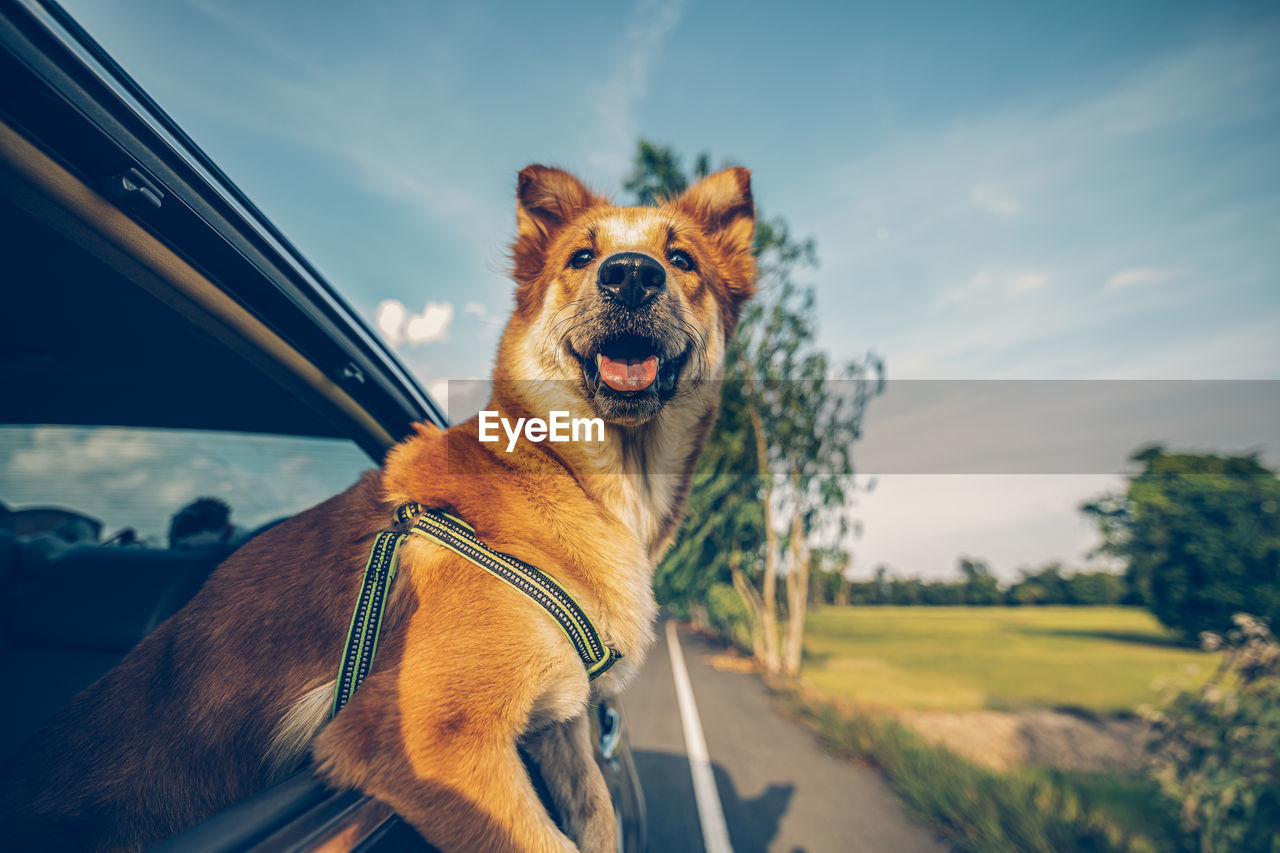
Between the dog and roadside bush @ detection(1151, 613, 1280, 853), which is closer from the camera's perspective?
the dog

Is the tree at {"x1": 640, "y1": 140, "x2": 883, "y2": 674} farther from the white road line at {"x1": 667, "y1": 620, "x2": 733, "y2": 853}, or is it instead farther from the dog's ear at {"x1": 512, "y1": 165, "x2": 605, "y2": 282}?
the dog's ear at {"x1": 512, "y1": 165, "x2": 605, "y2": 282}

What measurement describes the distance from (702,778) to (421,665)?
6.56m

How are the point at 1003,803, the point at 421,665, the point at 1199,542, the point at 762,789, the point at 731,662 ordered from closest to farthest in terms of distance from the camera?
1. the point at 421,665
2. the point at 1003,803
3. the point at 762,789
4. the point at 731,662
5. the point at 1199,542

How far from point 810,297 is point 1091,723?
15048 millimetres

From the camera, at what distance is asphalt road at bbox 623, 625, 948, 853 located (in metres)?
4.91

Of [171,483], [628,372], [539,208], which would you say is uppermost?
[539,208]

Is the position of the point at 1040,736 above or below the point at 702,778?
below

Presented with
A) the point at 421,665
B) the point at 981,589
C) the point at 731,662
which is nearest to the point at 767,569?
the point at 731,662

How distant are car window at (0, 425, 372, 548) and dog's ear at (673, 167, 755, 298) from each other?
207 cm

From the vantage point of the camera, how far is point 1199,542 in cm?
2712

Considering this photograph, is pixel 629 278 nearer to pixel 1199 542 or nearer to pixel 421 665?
pixel 421 665

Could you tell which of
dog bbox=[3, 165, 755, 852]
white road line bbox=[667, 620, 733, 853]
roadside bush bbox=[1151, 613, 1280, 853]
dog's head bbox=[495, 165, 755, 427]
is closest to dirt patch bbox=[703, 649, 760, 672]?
white road line bbox=[667, 620, 733, 853]

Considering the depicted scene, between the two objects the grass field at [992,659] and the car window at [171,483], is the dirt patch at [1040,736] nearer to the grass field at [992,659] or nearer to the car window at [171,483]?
the grass field at [992,659]

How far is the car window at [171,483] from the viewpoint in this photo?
2033 millimetres
